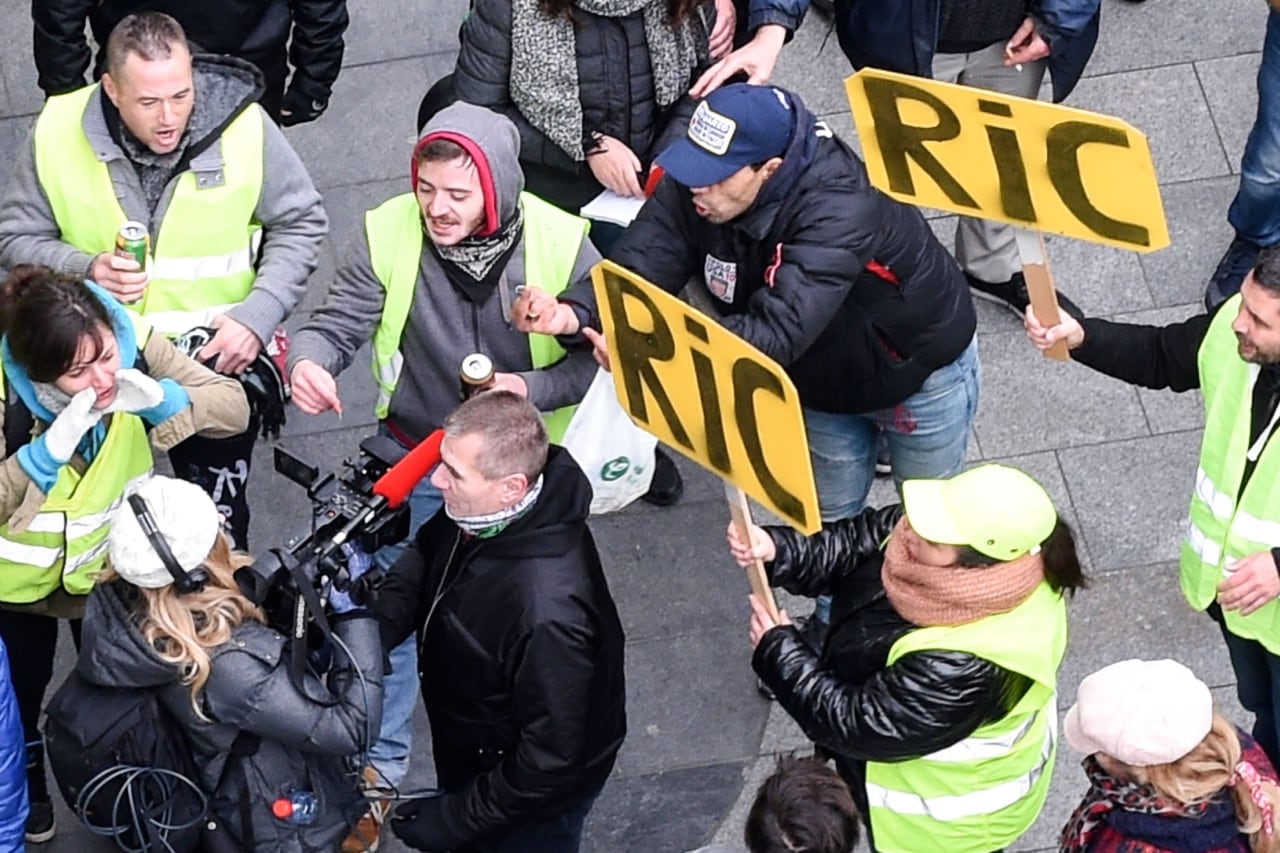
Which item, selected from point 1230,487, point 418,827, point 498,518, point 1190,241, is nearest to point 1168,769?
point 1230,487

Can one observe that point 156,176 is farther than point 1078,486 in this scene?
No

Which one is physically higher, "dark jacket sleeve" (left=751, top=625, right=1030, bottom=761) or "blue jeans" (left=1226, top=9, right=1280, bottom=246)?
"dark jacket sleeve" (left=751, top=625, right=1030, bottom=761)

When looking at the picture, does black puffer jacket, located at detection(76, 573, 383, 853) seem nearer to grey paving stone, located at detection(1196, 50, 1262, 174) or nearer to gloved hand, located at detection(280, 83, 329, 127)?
gloved hand, located at detection(280, 83, 329, 127)

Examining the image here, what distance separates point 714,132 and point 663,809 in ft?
6.42

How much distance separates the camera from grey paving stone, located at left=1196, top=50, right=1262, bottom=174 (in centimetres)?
711

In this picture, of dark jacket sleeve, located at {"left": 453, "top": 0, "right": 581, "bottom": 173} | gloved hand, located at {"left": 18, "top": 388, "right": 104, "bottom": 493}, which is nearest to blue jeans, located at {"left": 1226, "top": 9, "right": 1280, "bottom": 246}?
dark jacket sleeve, located at {"left": 453, "top": 0, "right": 581, "bottom": 173}

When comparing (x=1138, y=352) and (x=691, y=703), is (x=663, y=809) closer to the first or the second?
(x=691, y=703)

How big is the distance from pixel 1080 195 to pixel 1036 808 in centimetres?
134

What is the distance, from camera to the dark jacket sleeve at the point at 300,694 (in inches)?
169

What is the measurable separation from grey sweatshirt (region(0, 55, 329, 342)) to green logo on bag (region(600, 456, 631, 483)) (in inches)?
35.0

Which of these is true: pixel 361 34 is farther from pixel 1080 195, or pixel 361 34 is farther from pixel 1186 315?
pixel 1080 195

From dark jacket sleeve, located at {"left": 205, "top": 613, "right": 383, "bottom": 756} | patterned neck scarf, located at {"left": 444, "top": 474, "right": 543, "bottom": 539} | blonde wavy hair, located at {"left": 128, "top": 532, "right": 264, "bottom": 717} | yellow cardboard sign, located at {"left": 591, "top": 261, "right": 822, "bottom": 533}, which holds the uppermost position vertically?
yellow cardboard sign, located at {"left": 591, "top": 261, "right": 822, "bottom": 533}

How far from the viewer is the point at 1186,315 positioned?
6629mm

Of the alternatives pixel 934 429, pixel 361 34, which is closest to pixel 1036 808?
pixel 934 429
